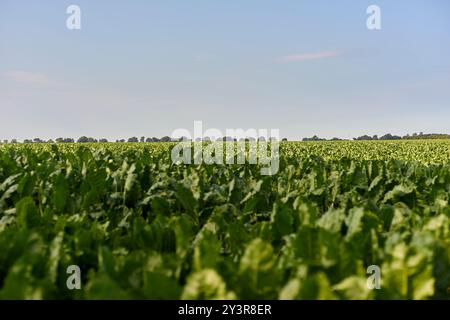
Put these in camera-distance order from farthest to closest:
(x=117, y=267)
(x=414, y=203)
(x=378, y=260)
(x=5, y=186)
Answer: (x=5, y=186) → (x=414, y=203) → (x=378, y=260) → (x=117, y=267)

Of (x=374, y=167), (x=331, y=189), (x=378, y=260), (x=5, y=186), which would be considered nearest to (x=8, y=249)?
(x=378, y=260)

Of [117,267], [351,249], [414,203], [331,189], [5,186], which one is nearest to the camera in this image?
[117,267]

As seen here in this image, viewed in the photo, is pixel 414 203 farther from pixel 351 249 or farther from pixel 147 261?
pixel 147 261

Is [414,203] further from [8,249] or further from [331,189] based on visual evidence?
[8,249]

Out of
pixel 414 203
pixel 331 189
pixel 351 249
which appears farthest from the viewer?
pixel 331 189

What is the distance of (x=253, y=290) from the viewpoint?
184cm

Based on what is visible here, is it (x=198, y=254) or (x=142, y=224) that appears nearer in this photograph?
(x=198, y=254)

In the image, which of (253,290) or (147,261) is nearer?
(253,290)
